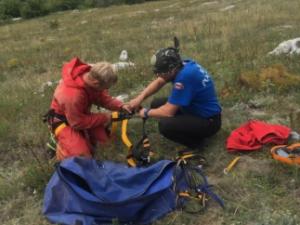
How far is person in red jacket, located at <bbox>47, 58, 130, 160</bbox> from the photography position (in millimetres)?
6098

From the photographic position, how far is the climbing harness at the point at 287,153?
5.68 metres

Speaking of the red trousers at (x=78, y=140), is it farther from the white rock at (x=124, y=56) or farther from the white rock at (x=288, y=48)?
the white rock at (x=124, y=56)

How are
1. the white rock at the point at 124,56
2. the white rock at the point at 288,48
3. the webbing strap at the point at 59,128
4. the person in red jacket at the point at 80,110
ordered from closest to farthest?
the person in red jacket at the point at 80,110 → the webbing strap at the point at 59,128 → the white rock at the point at 288,48 → the white rock at the point at 124,56

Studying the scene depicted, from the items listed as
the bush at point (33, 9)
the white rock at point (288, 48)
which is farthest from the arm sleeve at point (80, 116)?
the bush at point (33, 9)

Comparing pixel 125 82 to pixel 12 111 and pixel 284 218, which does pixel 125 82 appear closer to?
pixel 12 111

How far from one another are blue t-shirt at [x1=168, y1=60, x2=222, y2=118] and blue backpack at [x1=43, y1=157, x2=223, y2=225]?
1.04m

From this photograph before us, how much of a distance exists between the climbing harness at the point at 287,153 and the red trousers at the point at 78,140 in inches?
85.0

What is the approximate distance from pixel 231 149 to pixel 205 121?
1.53ft

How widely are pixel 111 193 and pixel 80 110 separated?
1.58 metres

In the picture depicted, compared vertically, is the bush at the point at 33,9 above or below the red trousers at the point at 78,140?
below

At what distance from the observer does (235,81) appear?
875 cm

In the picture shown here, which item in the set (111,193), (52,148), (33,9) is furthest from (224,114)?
(33,9)

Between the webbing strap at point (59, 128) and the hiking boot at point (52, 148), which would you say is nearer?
the webbing strap at point (59, 128)

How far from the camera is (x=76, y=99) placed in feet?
20.2
